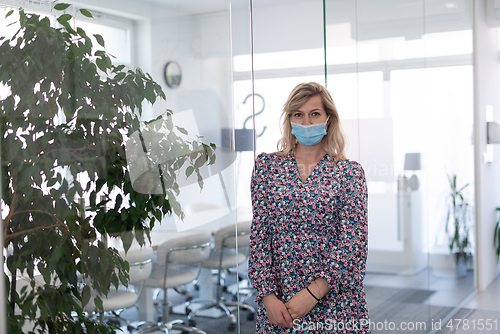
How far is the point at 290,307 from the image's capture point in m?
1.83

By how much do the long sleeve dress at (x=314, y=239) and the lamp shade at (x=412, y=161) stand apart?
1.75 meters

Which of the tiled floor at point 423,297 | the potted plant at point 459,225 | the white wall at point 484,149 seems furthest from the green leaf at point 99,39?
the white wall at point 484,149

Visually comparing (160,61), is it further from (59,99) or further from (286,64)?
(286,64)

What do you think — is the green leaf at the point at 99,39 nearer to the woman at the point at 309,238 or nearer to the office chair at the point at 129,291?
the office chair at the point at 129,291

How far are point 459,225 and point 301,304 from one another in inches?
130

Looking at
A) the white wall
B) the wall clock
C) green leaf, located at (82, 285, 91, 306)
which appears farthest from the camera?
the white wall

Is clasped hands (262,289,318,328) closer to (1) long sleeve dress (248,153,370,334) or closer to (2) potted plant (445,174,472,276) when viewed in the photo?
(1) long sleeve dress (248,153,370,334)

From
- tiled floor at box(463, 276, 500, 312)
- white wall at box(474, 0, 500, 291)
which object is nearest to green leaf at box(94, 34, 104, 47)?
tiled floor at box(463, 276, 500, 312)

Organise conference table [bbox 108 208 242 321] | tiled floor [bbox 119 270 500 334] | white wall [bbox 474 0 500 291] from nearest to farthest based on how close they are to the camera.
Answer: conference table [bbox 108 208 242 321] < tiled floor [bbox 119 270 500 334] < white wall [bbox 474 0 500 291]

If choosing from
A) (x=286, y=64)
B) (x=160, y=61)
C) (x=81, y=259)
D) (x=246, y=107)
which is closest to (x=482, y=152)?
(x=286, y=64)

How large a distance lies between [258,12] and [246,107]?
0.50 metres

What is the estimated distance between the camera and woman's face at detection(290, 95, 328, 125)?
6.39ft

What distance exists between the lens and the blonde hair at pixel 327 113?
1957 mm

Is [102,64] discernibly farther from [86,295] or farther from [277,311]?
[277,311]
